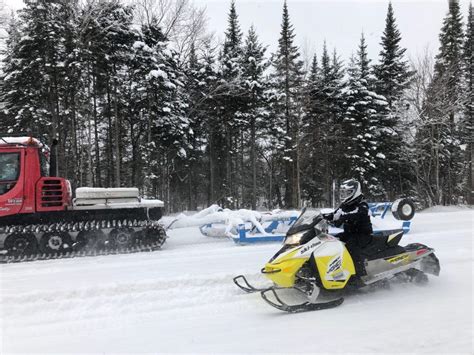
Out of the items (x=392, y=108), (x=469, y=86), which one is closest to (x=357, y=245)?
(x=392, y=108)

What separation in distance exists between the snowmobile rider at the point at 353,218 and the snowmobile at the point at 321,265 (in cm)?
13

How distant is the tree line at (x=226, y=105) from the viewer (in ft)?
65.2

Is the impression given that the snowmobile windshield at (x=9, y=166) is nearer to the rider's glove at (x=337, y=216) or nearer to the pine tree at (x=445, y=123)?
the rider's glove at (x=337, y=216)

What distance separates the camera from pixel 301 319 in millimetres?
3861

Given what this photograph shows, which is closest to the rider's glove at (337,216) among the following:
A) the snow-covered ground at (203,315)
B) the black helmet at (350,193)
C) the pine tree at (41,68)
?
the black helmet at (350,193)

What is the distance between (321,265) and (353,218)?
2.77 ft

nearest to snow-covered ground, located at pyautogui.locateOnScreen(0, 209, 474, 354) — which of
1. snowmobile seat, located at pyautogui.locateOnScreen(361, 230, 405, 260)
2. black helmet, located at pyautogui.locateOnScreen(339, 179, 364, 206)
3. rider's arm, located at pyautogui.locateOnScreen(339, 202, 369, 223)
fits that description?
snowmobile seat, located at pyautogui.locateOnScreen(361, 230, 405, 260)

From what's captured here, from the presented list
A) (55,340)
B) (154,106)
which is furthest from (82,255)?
(154,106)

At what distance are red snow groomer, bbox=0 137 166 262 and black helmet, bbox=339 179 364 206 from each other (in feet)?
16.7

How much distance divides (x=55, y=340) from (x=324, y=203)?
92.6ft

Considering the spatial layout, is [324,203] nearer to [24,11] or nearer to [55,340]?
[24,11]

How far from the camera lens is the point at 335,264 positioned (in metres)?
4.26

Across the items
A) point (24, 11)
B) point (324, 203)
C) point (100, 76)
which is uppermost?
point (24, 11)

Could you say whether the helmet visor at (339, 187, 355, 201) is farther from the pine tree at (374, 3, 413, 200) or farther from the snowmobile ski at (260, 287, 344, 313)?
the pine tree at (374, 3, 413, 200)
